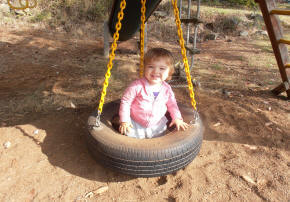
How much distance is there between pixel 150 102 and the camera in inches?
99.1

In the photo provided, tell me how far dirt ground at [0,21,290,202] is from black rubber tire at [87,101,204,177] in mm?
307

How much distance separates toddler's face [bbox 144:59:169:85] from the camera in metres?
2.34

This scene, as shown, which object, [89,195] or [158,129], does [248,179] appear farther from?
[89,195]

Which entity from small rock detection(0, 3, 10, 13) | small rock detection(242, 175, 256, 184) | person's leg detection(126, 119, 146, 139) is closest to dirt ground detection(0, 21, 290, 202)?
small rock detection(242, 175, 256, 184)

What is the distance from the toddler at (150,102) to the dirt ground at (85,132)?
0.51 meters

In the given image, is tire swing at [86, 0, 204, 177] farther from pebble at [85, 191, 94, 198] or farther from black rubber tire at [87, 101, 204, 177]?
pebble at [85, 191, 94, 198]

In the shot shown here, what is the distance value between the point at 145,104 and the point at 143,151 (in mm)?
663

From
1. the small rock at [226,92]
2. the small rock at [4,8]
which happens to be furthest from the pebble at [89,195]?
the small rock at [4,8]

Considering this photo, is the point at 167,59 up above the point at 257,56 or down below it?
above

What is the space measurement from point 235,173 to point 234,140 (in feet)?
2.06

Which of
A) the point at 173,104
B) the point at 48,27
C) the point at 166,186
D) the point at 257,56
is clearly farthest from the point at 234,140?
the point at 48,27

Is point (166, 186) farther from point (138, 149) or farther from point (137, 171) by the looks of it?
point (138, 149)

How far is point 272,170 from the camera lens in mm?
2508

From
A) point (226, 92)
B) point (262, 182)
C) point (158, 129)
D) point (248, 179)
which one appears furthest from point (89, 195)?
point (226, 92)
